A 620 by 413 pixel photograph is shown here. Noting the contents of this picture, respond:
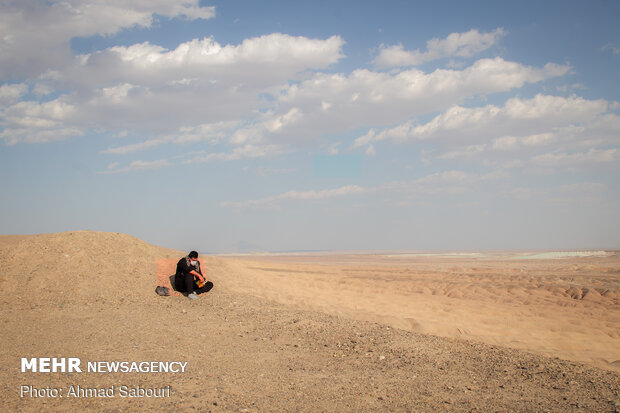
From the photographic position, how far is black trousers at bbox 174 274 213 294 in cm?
1173

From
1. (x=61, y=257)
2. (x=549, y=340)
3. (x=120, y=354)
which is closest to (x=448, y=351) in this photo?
(x=549, y=340)

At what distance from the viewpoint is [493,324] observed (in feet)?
40.1

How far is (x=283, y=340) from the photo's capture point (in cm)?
870

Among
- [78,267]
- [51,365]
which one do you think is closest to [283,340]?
[51,365]

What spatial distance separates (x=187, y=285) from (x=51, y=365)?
17.0 ft

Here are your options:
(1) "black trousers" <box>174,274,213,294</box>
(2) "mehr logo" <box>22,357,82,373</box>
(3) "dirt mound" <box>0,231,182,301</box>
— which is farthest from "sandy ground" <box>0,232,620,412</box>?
(1) "black trousers" <box>174,274,213,294</box>

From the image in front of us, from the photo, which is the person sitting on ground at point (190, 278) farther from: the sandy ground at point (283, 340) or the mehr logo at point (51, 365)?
the mehr logo at point (51, 365)

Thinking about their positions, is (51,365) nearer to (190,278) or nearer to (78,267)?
(190,278)

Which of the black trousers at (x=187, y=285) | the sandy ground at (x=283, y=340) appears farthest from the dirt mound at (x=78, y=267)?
the black trousers at (x=187, y=285)

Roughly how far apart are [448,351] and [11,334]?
8634 millimetres

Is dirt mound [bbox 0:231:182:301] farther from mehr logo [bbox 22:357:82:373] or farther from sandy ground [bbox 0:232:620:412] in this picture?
mehr logo [bbox 22:357:82:373]

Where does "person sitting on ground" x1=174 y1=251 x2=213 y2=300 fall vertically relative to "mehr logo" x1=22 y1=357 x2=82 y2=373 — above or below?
above

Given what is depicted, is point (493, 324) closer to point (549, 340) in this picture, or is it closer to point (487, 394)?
point (549, 340)

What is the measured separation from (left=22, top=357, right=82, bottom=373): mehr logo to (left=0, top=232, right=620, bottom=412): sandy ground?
0.52 ft
